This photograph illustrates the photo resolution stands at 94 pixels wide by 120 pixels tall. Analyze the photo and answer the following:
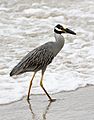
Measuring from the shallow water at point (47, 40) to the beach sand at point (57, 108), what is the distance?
0.22 m

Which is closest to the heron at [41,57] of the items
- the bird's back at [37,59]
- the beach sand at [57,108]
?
the bird's back at [37,59]

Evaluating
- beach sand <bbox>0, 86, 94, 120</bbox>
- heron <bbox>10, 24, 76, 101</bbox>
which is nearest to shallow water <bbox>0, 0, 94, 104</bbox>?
beach sand <bbox>0, 86, 94, 120</bbox>

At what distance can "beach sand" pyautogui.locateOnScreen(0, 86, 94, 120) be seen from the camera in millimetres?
6043

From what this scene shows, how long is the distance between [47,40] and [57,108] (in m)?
3.60

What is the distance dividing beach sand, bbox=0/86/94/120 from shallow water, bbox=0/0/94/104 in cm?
22

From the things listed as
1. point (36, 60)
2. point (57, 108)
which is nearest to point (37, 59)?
point (36, 60)

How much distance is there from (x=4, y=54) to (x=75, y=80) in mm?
1881

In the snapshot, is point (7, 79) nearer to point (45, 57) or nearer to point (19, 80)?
point (19, 80)

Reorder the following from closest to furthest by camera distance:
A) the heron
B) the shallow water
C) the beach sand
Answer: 1. the beach sand
2. the heron
3. the shallow water

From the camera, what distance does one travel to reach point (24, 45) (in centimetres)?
953

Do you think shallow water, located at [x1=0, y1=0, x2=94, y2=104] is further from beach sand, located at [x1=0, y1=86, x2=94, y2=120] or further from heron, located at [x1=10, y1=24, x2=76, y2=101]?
heron, located at [x1=10, y1=24, x2=76, y2=101]

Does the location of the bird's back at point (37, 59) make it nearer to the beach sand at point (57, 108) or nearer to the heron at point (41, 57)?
→ the heron at point (41, 57)

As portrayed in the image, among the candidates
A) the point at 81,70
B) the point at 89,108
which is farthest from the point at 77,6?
the point at 89,108

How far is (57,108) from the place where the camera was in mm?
6453
